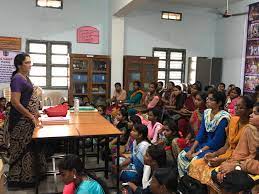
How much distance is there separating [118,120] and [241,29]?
4.74 m

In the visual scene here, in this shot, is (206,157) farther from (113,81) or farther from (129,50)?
(129,50)

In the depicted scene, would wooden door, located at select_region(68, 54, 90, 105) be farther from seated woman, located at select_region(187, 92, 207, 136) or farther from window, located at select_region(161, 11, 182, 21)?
seated woman, located at select_region(187, 92, 207, 136)

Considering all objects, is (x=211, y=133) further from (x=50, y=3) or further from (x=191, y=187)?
(x=50, y=3)

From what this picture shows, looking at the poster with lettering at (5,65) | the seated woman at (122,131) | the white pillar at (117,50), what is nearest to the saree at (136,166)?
the seated woman at (122,131)

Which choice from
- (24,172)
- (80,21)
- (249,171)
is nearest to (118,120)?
(24,172)

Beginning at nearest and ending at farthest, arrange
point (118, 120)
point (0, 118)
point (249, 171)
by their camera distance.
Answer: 1. point (249, 171)
2. point (118, 120)
3. point (0, 118)

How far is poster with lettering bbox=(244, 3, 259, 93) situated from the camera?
262 inches

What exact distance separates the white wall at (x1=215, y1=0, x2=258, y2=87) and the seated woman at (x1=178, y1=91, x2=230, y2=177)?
187 inches

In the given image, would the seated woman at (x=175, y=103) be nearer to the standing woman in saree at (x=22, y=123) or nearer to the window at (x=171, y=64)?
the window at (x=171, y=64)

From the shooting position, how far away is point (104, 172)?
3.64m

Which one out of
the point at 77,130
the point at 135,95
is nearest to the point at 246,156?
the point at 77,130

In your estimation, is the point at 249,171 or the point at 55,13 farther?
the point at 55,13

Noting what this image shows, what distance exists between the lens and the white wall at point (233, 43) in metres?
7.37

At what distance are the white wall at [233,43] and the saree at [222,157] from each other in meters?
4.96
